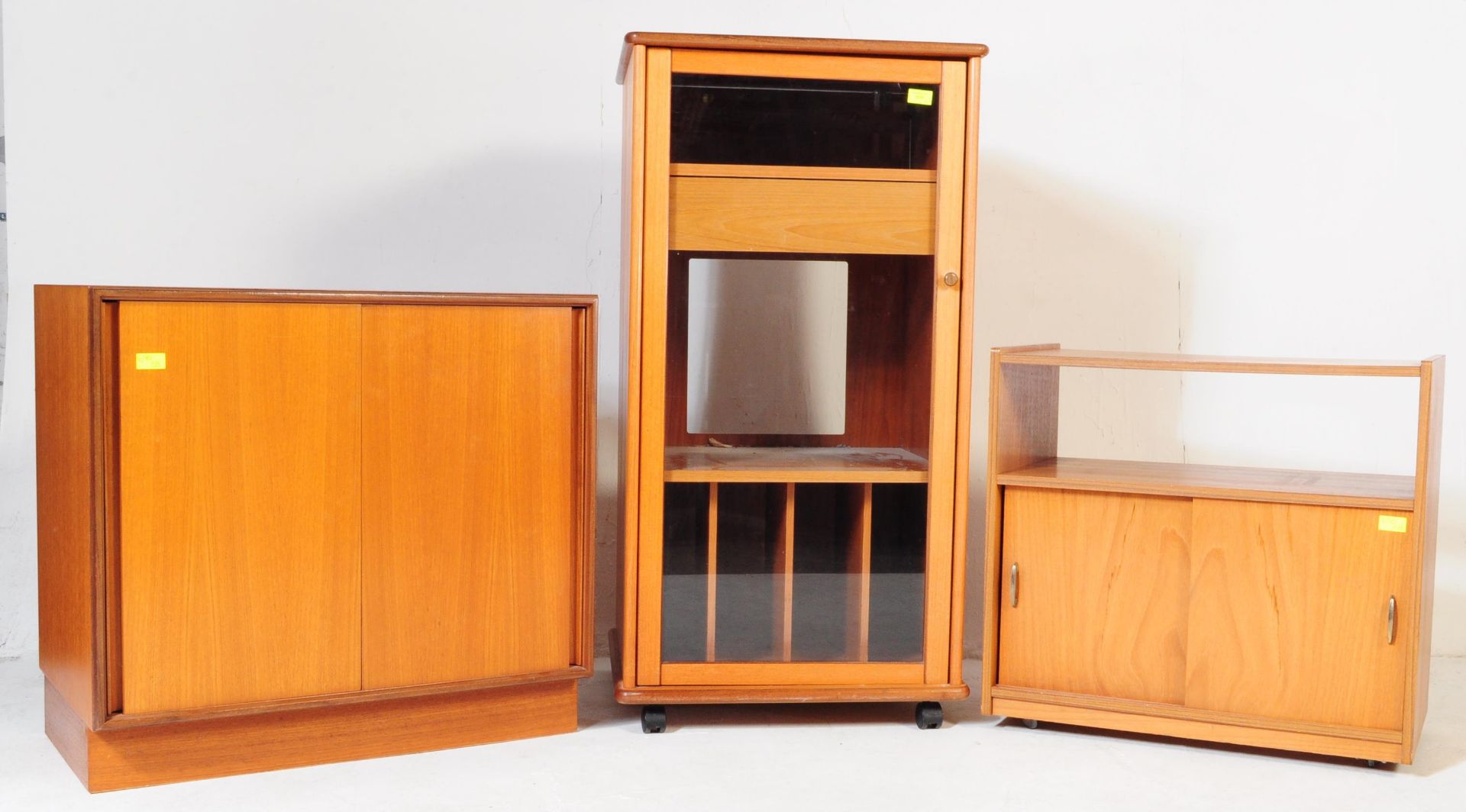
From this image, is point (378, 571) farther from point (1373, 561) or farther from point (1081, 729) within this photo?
point (1373, 561)

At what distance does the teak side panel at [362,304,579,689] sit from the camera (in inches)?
94.1

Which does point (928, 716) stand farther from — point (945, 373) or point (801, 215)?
point (801, 215)

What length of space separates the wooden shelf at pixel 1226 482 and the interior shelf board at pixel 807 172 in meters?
0.65

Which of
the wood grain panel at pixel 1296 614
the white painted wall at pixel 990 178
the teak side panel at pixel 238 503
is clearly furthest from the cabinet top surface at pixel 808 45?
the wood grain panel at pixel 1296 614

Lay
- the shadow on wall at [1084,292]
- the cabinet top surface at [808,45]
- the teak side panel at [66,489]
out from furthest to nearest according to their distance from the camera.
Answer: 1. the shadow on wall at [1084,292]
2. the cabinet top surface at [808,45]
3. the teak side panel at [66,489]

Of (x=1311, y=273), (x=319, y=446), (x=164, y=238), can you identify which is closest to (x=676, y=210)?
(x=319, y=446)

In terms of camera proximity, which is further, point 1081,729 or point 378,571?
point 1081,729

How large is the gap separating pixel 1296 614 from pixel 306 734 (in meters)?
1.91

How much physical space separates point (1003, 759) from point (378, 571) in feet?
4.14

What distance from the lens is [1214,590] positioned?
2498mm

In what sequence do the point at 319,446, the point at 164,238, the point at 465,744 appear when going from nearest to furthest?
1. the point at 319,446
2. the point at 465,744
3. the point at 164,238

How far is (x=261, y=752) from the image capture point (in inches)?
92.7

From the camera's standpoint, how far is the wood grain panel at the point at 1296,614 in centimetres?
239

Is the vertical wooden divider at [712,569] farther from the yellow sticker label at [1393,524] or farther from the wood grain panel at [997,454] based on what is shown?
the yellow sticker label at [1393,524]
